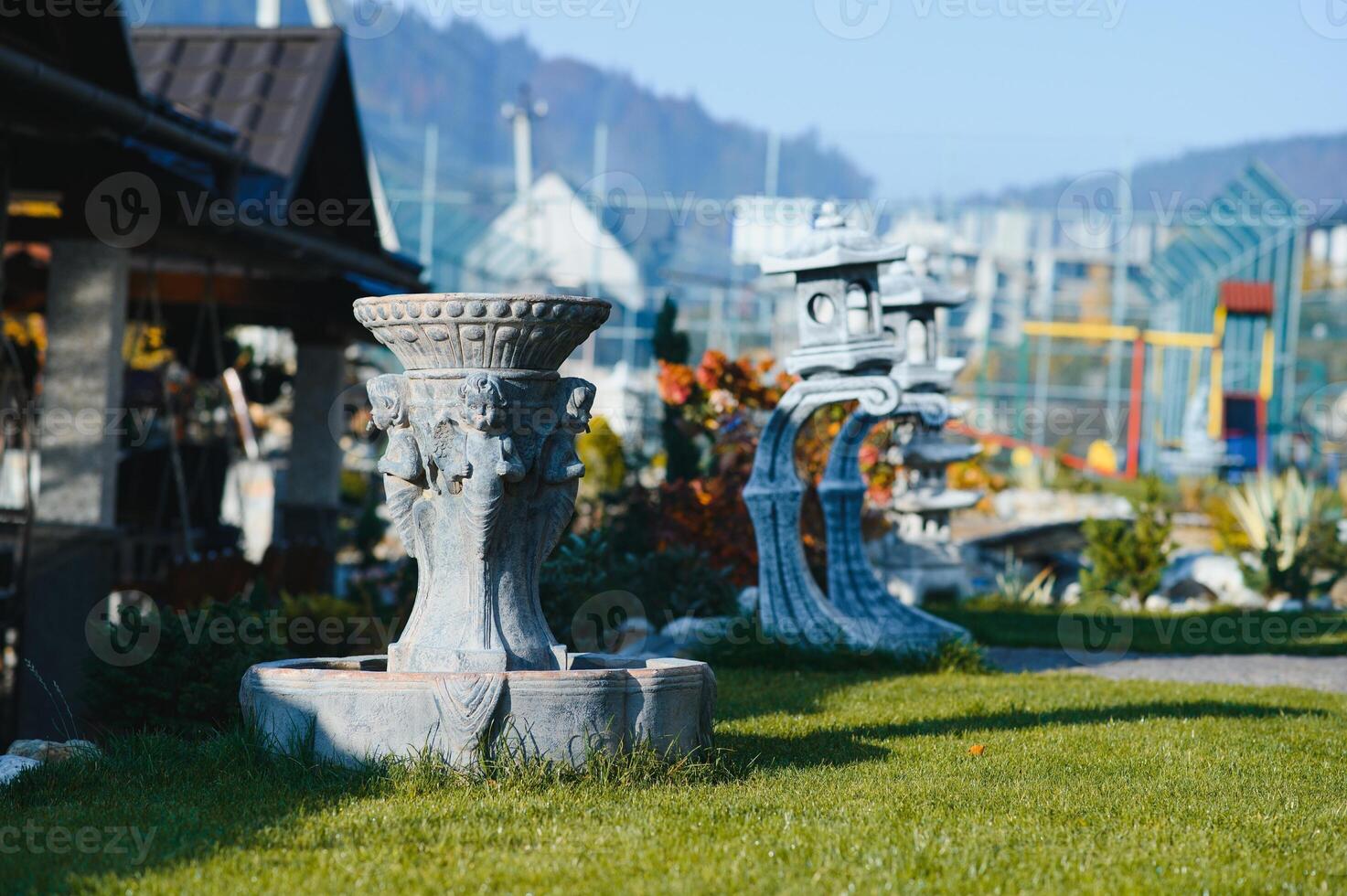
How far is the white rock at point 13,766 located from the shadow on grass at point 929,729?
2.43 meters

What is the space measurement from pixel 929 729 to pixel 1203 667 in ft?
14.1

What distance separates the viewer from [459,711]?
4766mm

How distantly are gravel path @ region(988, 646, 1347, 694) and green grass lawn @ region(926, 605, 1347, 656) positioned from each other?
0.91 ft

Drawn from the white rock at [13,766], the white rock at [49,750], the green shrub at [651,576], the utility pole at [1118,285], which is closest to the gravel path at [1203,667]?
the green shrub at [651,576]

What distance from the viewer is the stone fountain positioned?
15.8ft

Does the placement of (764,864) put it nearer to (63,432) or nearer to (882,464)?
(63,432)

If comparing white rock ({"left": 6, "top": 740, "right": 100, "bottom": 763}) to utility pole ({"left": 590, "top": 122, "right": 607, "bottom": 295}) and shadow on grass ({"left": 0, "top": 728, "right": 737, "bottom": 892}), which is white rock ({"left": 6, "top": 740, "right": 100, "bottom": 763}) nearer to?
shadow on grass ({"left": 0, "top": 728, "right": 737, "bottom": 892})

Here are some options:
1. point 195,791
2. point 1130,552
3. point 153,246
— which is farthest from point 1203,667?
point 153,246

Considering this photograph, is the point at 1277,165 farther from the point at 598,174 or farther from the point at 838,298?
the point at 838,298

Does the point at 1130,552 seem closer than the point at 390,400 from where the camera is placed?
No

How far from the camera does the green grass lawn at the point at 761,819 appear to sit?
3760 millimetres

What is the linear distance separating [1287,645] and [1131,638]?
3.58 feet

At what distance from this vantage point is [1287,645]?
1098 centimetres

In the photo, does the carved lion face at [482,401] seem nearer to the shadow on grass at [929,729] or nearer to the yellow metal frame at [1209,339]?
the shadow on grass at [929,729]
